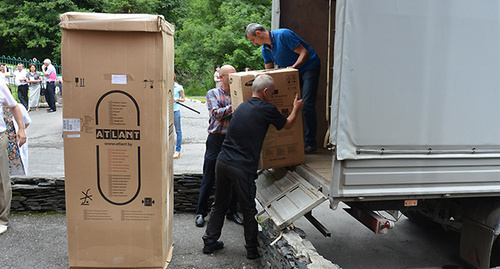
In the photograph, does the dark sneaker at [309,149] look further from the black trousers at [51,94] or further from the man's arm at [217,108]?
the black trousers at [51,94]

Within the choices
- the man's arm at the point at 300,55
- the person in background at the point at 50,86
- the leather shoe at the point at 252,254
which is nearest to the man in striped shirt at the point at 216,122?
the man's arm at the point at 300,55

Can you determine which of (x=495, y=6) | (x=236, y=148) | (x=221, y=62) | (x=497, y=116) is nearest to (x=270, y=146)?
(x=236, y=148)

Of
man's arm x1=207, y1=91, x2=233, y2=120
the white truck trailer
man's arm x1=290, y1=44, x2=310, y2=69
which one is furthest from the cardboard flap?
man's arm x1=290, y1=44, x2=310, y2=69

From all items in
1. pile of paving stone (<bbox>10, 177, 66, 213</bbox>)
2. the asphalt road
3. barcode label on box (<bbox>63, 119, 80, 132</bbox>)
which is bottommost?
the asphalt road

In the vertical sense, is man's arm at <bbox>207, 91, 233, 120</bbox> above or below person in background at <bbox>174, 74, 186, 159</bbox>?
above

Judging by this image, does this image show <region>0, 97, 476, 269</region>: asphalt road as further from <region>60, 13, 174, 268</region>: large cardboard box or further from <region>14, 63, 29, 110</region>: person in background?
<region>14, 63, 29, 110</region>: person in background

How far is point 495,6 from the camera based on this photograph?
3.50m

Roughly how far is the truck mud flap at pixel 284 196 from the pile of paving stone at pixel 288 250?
108 mm

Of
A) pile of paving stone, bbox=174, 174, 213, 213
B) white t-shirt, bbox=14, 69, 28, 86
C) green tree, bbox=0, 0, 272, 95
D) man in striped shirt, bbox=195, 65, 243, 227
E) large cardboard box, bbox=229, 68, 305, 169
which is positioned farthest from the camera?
green tree, bbox=0, 0, 272, 95

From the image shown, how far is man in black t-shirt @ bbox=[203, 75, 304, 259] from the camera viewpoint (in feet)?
13.0

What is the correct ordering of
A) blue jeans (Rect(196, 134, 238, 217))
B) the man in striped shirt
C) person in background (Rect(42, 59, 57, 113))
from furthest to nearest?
1. person in background (Rect(42, 59, 57, 113))
2. blue jeans (Rect(196, 134, 238, 217))
3. the man in striped shirt

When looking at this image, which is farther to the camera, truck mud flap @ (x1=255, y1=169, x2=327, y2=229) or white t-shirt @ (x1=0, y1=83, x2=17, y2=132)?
white t-shirt @ (x1=0, y1=83, x2=17, y2=132)

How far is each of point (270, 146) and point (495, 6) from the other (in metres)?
2.36

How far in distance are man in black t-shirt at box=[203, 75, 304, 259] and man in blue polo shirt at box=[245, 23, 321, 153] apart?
656mm
